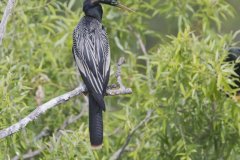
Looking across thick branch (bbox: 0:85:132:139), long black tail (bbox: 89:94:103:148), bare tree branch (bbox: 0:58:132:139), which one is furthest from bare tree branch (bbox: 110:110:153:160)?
thick branch (bbox: 0:85:132:139)

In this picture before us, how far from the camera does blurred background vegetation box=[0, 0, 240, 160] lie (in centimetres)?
669

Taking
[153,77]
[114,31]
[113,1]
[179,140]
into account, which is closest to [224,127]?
[179,140]

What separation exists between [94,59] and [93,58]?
2 cm

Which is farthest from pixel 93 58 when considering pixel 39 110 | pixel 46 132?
pixel 46 132

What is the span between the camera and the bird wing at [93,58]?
629 centimetres

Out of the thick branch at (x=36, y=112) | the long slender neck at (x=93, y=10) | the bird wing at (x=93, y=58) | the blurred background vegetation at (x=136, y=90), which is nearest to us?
the thick branch at (x=36, y=112)

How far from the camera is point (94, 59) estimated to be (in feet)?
21.3

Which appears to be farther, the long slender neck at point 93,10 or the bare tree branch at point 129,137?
the bare tree branch at point 129,137

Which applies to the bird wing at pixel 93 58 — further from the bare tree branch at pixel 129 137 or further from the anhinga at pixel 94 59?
the bare tree branch at pixel 129 137

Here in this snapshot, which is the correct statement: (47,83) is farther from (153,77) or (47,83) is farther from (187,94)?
(187,94)

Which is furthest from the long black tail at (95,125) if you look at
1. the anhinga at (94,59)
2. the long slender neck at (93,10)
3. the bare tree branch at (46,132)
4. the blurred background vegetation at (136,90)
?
the bare tree branch at (46,132)

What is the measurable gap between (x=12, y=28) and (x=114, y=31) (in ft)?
3.88

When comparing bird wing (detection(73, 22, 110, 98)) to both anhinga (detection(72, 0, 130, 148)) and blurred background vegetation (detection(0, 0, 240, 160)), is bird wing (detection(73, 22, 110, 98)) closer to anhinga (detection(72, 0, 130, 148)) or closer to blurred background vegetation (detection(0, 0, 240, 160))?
anhinga (detection(72, 0, 130, 148))

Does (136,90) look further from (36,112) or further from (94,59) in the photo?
(36,112)
